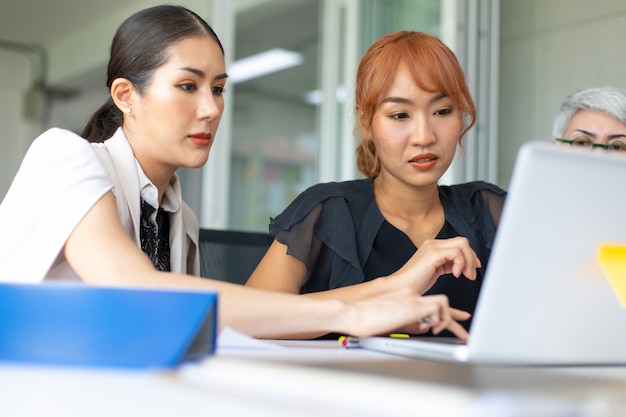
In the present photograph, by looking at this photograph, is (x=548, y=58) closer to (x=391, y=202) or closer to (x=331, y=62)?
(x=331, y=62)

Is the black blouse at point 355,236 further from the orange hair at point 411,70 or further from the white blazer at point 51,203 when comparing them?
the white blazer at point 51,203


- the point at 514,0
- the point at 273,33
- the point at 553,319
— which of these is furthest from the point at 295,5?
the point at 553,319

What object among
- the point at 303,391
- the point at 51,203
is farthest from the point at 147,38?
the point at 303,391

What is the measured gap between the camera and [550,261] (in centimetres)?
69

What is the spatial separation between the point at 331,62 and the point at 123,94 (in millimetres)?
2845

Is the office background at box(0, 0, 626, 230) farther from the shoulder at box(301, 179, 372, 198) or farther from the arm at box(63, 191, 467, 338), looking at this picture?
the arm at box(63, 191, 467, 338)

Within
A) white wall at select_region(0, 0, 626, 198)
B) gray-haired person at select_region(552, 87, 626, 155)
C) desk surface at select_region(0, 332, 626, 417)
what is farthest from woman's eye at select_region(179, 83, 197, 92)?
white wall at select_region(0, 0, 626, 198)

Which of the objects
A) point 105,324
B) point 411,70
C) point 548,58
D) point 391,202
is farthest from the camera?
point 548,58

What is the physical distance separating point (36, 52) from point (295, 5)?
4.71 ft

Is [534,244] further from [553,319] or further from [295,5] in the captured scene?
[295,5]

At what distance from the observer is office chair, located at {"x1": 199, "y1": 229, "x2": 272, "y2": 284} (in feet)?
6.64

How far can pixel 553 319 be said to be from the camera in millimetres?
714

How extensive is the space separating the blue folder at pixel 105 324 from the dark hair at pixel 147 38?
1.00m

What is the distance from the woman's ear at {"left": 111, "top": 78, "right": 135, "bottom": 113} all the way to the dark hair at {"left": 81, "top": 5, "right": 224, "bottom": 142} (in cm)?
1
